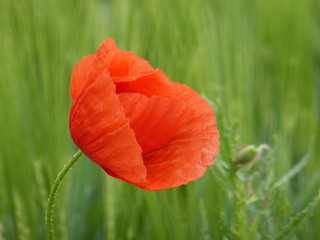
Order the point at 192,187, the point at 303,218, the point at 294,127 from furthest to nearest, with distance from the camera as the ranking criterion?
the point at 294,127, the point at 192,187, the point at 303,218

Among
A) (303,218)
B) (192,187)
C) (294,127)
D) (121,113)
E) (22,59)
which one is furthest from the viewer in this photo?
(294,127)

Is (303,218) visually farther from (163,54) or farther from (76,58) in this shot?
(76,58)

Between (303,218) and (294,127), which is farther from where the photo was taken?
(294,127)

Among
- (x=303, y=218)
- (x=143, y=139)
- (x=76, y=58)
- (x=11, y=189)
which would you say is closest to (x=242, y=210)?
(x=303, y=218)

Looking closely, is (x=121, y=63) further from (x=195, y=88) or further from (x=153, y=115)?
(x=195, y=88)

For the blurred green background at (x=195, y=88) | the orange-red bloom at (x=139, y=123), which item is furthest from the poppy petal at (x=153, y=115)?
the blurred green background at (x=195, y=88)

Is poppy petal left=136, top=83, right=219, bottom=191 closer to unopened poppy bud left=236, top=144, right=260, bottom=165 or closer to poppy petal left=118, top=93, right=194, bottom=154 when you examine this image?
poppy petal left=118, top=93, right=194, bottom=154

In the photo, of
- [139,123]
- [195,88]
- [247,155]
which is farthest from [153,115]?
[195,88]
